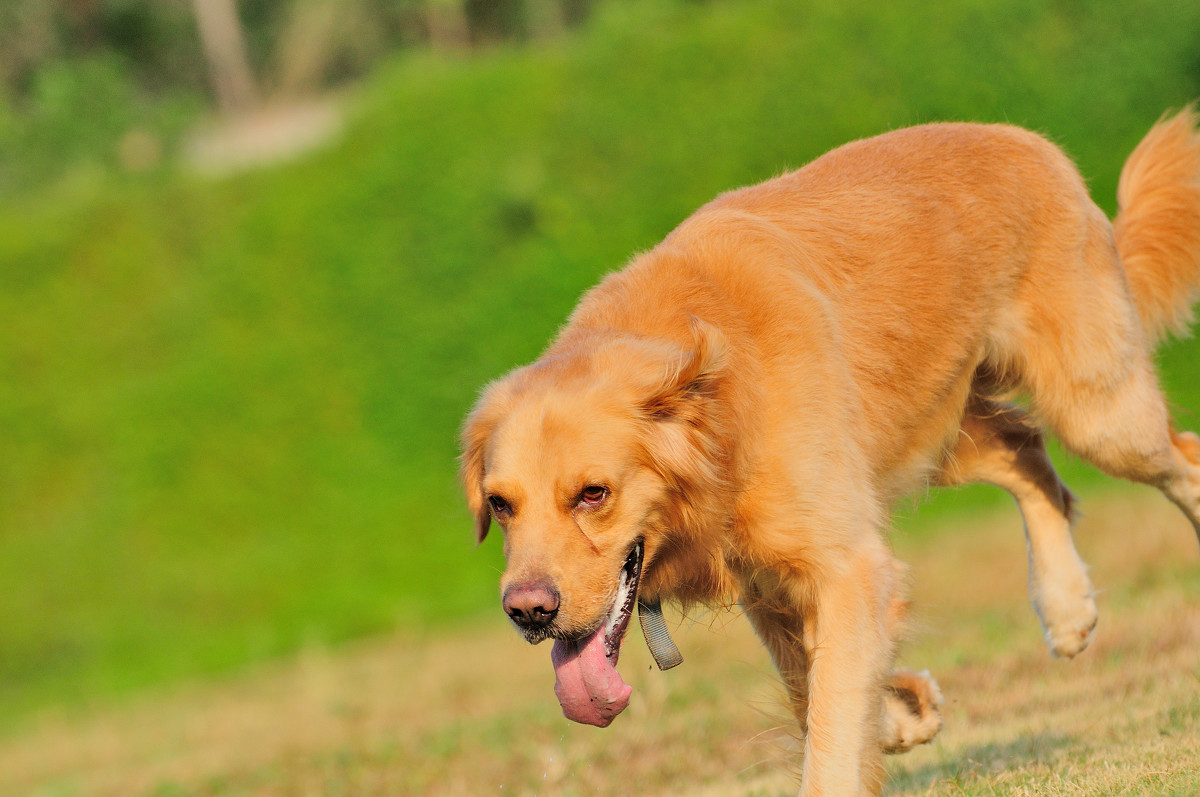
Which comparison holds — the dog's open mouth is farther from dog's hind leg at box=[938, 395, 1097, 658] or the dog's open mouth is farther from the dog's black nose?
dog's hind leg at box=[938, 395, 1097, 658]

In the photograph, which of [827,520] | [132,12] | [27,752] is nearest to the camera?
[827,520]

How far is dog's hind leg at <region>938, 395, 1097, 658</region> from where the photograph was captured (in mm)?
5898

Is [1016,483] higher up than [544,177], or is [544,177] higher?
[1016,483]

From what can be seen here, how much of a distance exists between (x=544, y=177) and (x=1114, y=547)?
→ 1040 centimetres

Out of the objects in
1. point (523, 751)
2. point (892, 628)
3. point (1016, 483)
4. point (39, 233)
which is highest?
point (892, 628)

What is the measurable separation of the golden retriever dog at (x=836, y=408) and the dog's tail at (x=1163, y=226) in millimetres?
13

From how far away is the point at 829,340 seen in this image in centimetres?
441

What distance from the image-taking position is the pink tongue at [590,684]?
3.83 meters

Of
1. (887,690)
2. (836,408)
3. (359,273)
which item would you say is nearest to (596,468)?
(836,408)

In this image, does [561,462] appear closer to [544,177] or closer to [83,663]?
[83,663]

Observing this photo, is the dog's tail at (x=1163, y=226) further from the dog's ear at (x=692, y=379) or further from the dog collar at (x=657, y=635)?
the dog collar at (x=657, y=635)

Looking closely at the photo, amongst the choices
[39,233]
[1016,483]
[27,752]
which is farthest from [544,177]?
[1016,483]

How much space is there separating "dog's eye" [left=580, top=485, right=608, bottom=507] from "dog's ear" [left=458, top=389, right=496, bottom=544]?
16.1 inches

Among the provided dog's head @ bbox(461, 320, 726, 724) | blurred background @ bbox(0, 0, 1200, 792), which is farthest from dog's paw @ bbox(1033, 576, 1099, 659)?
blurred background @ bbox(0, 0, 1200, 792)
